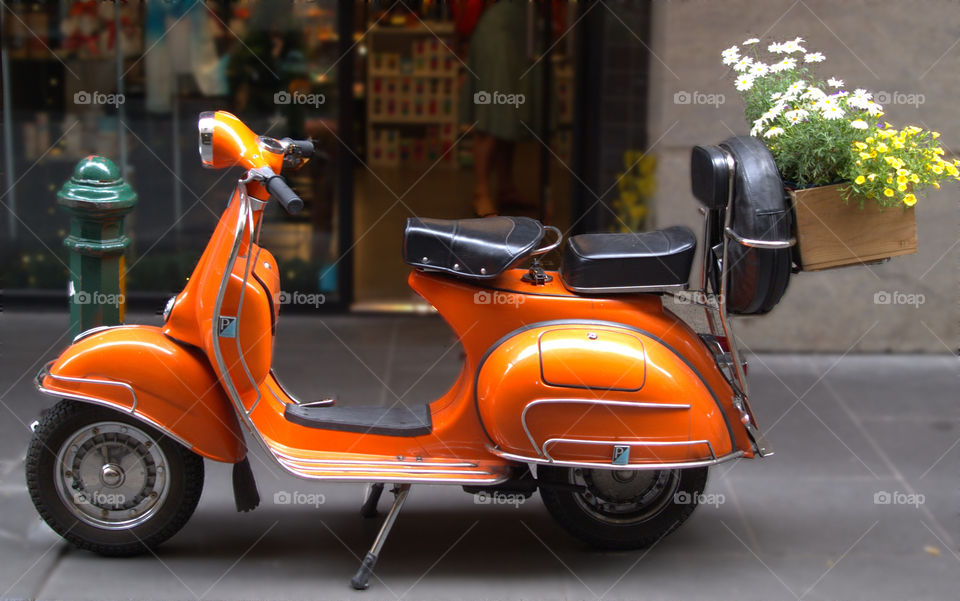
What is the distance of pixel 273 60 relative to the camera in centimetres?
713

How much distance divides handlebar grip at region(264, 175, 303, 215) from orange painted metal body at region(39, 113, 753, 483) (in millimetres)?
157

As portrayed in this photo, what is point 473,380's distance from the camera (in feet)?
12.6

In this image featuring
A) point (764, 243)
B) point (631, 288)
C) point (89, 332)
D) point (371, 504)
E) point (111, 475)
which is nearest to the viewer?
point (764, 243)

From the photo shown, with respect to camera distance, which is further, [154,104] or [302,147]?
→ [154,104]

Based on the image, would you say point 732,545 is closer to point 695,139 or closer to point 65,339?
point 695,139

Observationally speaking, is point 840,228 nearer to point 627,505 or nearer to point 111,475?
point 627,505

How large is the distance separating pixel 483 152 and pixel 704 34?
2402 millimetres

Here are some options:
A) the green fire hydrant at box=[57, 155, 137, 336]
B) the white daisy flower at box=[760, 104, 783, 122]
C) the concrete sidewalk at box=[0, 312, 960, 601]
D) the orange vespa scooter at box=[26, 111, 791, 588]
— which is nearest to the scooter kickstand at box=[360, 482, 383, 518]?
the concrete sidewalk at box=[0, 312, 960, 601]

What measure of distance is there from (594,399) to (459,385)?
58 cm

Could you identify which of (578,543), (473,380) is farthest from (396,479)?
(578,543)

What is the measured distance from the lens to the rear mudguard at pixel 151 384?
12.4 feet

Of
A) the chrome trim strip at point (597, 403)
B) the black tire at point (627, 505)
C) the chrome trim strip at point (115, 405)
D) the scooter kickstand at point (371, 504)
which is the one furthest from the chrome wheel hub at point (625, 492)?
the chrome trim strip at point (115, 405)

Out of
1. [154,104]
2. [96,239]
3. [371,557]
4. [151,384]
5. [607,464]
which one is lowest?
[371,557]

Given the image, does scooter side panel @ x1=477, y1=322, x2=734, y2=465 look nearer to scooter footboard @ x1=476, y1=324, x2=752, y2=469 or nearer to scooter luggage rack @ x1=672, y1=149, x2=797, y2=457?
scooter footboard @ x1=476, y1=324, x2=752, y2=469
